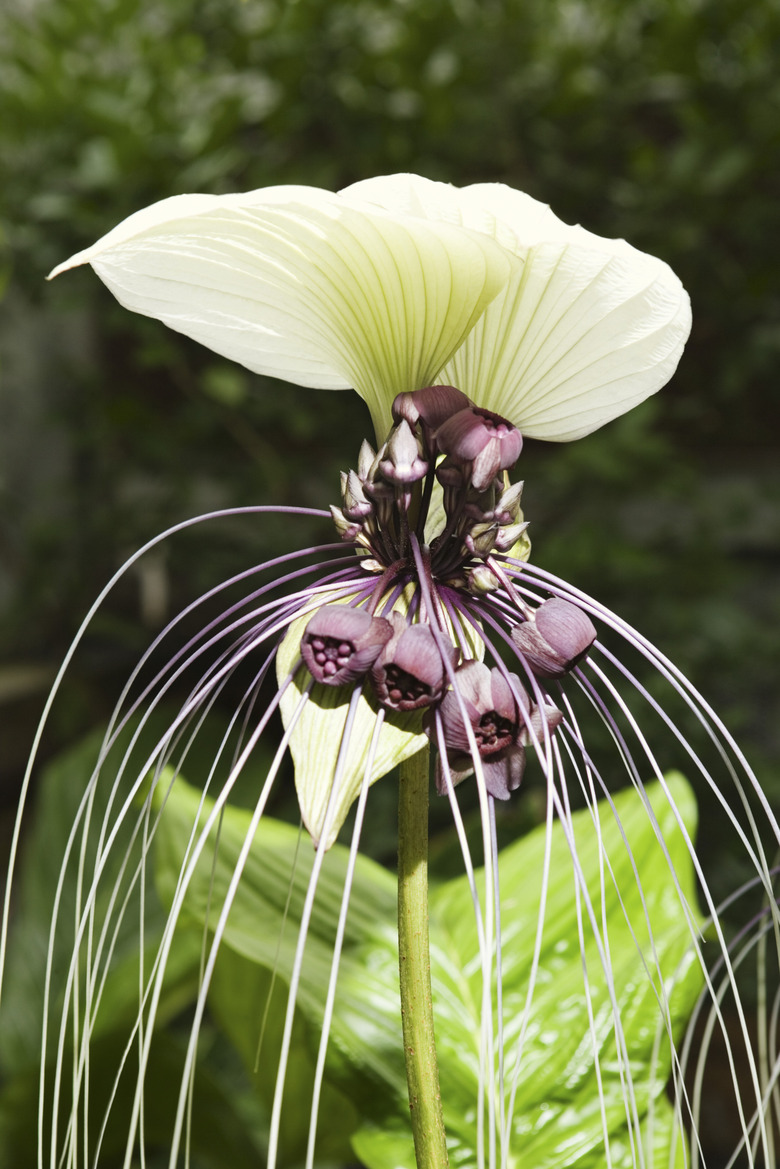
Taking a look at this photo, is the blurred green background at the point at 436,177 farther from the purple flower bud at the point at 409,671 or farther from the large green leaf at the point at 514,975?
the purple flower bud at the point at 409,671

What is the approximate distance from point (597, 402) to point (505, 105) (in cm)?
100

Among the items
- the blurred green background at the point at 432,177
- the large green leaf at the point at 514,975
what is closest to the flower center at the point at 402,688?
the large green leaf at the point at 514,975

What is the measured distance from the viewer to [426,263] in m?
0.21

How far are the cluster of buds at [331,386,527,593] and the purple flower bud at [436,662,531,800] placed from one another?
0.03 metres

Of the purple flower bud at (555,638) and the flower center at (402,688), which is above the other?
the purple flower bud at (555,638)

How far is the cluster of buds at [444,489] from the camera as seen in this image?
222 millimetres

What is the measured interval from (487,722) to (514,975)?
0.94 feet

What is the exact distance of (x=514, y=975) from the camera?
0.46m

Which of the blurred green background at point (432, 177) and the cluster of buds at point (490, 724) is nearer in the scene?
the cluster of buds at point (490, 724)

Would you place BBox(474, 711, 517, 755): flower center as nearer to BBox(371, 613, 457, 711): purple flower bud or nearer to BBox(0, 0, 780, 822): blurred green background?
BBox(371, 613, 457, 711): purple flower bud

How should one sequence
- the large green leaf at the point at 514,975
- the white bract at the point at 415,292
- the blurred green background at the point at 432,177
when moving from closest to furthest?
the white bract at the point at 415,292
the large green leaf at the point at 514,975
the blurred green background at the point at 432,177

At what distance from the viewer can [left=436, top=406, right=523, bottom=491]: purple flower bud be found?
22 centimetres

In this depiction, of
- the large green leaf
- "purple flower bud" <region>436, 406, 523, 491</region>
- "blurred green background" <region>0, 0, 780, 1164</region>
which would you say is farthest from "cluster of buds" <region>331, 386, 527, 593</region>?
"blurred green background" <region>0, 0, 780, 1164</region>

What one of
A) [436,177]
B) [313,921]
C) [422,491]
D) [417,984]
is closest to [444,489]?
[422,491]
